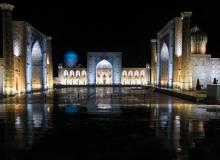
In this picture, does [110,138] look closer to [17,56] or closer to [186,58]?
[17,56]

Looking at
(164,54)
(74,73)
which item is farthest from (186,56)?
(74,73)

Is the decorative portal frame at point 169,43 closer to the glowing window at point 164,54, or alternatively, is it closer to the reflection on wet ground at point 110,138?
the glowing window at point 164,54

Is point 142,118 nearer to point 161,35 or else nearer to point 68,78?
point 161,35

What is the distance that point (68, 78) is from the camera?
200 ft

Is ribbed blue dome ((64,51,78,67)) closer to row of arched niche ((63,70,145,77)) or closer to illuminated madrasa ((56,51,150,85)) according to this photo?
illuminated madrasa ((56,51,150,85))

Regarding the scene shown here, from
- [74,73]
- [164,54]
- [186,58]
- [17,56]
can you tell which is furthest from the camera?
[74,73]

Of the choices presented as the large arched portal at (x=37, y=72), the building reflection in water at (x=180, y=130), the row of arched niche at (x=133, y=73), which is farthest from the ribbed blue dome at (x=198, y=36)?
the row of arched niche at (x=133, y=73)

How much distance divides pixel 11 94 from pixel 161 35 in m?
22.5

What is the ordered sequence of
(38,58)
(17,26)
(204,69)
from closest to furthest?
(17,26)
(204,69)
(38,58)

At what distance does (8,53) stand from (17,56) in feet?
8.31

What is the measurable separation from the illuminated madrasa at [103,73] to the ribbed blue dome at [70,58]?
176 inches

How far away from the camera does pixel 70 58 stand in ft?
217

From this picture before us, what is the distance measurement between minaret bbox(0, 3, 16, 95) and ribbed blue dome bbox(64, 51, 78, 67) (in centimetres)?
3997

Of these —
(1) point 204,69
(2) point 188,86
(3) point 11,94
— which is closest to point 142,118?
(3) point 11,94
